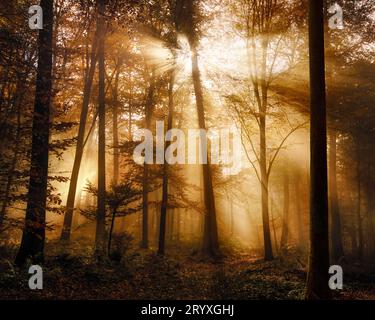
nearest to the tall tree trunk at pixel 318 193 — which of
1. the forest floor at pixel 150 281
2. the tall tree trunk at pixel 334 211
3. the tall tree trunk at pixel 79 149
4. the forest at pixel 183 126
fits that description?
the forest at pixel 183 126

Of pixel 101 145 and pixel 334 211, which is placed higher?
pixel 101 145

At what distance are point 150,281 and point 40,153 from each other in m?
5.83

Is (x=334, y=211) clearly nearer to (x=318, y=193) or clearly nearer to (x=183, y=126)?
(x=183, y=126)

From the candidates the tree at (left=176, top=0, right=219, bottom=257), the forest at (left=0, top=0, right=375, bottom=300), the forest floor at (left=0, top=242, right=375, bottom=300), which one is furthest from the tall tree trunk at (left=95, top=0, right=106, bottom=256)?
the tree at (left=176, top=0, right=219, bottom=257)

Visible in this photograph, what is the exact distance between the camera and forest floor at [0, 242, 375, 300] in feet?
31.7

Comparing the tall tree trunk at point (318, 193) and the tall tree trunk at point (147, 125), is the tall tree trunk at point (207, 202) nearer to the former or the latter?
the tall tree trunk at point (147, 125)

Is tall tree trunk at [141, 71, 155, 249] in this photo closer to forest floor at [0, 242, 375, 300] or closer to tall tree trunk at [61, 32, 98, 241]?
tall tree trunk at [61, 32, 98, 241]

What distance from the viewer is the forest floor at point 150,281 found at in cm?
966

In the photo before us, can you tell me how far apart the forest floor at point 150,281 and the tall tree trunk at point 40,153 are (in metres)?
0.71

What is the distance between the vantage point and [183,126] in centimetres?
2900

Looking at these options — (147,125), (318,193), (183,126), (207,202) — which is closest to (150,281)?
(318,193)

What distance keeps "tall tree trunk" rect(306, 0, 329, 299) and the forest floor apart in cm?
91
